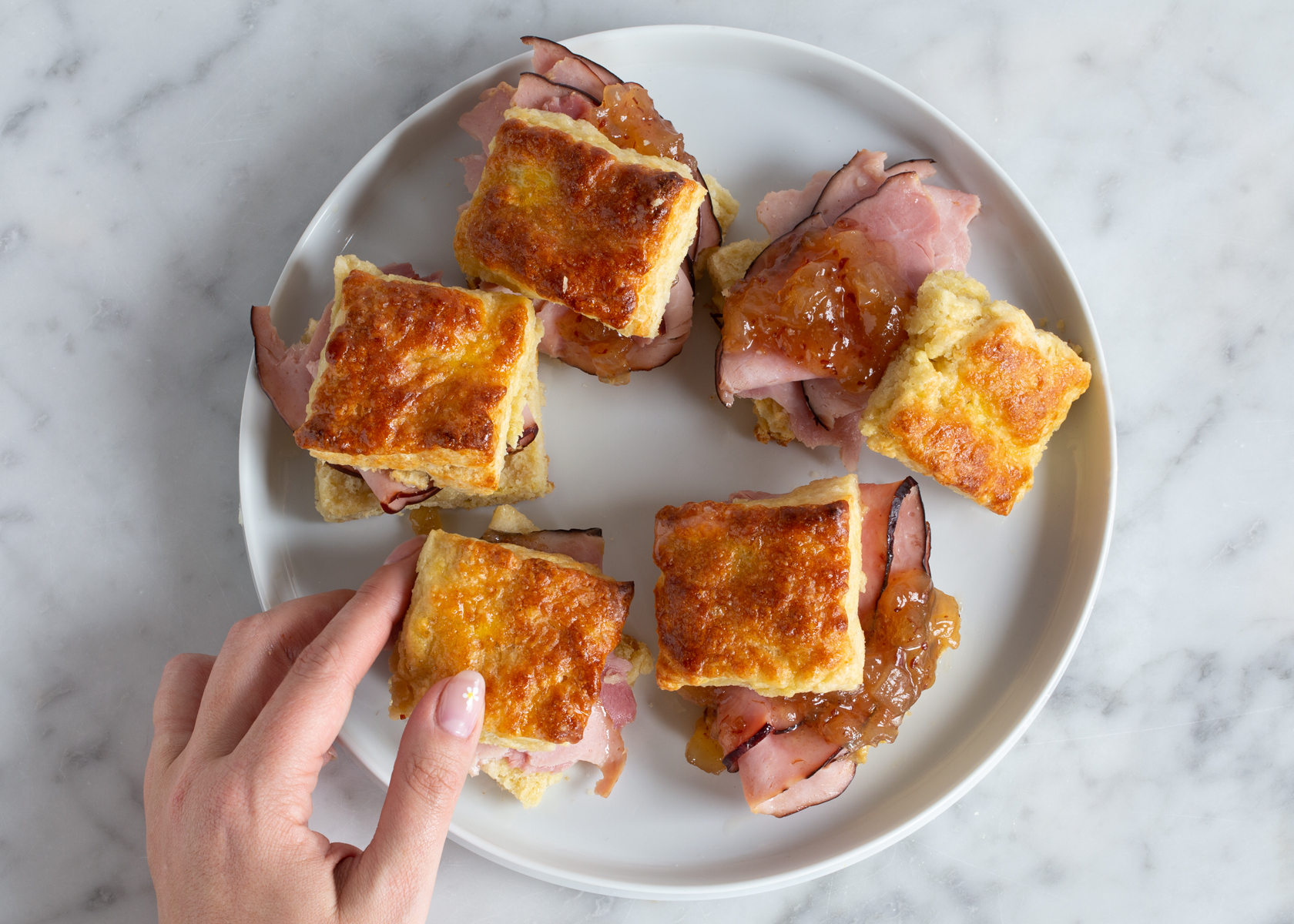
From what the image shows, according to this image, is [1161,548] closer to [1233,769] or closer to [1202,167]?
[1233,769]

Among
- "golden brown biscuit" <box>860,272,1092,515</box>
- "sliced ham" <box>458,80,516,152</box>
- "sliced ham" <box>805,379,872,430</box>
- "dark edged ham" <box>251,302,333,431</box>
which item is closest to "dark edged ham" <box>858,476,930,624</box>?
"golden brown biscuit" <box>860,272,1092,515</box>

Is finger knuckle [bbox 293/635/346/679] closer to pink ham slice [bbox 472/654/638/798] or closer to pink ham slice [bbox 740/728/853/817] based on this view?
pink ham slice [bbox 472/654/638/798]

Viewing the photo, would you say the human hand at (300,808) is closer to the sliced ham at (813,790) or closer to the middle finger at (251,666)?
the middle finger at (251,666)

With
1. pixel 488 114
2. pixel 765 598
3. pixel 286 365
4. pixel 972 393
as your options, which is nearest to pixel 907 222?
pixel 972 393

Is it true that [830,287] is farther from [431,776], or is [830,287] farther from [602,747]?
[431,776]

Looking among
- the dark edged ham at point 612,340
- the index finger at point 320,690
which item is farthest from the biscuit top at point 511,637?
the dark edged ham at point 612,340

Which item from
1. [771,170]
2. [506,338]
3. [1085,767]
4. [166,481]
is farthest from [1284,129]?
[166,481]
